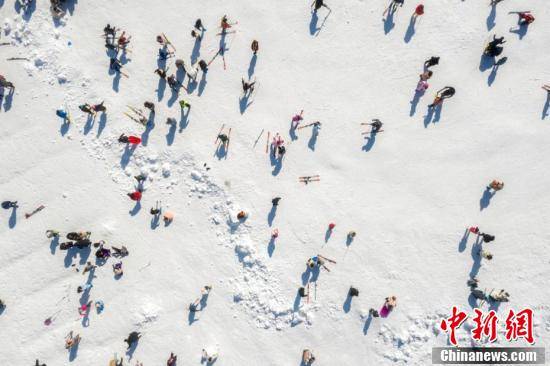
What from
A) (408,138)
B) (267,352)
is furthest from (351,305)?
(408,138)

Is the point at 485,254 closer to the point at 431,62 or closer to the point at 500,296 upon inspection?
the point at 500,296

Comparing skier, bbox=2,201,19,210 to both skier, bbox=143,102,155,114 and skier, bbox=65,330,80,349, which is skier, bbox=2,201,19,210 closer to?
skier, bbox=65,330,80,349

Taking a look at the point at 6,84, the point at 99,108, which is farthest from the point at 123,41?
the point at 6,84

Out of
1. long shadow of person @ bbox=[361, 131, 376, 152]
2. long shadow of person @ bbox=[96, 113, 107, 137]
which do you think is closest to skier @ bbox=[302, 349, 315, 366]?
long shadow of person @ bbox=[361, 131, 376, 152]

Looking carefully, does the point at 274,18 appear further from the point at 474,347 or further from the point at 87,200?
the point at 474,347

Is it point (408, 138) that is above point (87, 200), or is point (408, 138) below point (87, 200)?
above

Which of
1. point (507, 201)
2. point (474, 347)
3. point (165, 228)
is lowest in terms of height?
point (474, 347)
